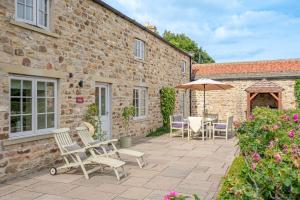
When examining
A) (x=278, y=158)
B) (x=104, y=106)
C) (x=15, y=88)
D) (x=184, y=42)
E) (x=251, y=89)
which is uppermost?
(x=184, y=42)

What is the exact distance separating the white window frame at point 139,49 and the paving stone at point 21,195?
7.95m

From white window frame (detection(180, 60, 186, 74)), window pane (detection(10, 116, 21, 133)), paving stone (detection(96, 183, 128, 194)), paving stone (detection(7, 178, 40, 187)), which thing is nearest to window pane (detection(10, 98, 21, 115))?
window pane (detection(10, 116, 21, 133))

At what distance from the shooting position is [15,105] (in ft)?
20.6

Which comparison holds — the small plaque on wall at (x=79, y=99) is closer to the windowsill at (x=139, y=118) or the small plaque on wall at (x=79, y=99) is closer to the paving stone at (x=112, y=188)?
the paving stone at (x=112, y=188)

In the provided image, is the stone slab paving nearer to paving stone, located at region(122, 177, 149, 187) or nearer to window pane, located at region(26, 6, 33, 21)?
paving stone, located at region(122, 177, 149, 187)

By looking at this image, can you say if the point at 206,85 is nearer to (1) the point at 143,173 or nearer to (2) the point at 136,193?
(1) the point at 143,173

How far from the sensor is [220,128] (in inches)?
468

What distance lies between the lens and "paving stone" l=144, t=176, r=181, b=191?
546 cm

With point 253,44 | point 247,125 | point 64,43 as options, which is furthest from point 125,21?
point 253,44

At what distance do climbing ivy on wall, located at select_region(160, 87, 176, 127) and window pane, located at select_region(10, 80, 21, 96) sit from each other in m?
9.11

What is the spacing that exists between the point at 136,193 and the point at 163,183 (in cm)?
79

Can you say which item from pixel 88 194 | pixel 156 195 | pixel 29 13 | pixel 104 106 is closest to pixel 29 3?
pixel 29 13

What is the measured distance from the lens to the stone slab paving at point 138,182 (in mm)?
4992

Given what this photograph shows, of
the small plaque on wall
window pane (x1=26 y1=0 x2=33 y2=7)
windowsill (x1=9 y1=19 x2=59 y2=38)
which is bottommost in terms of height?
the small plaque on wall
